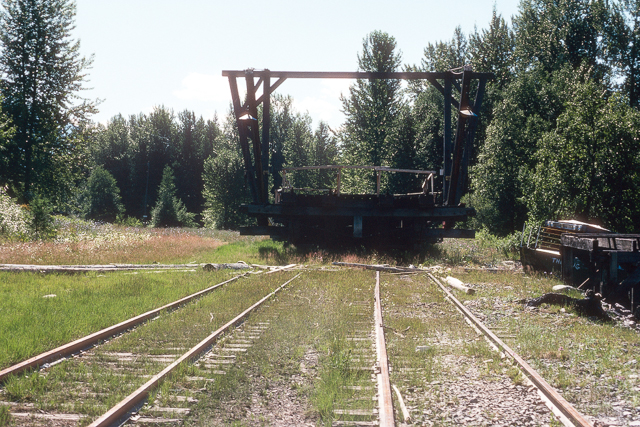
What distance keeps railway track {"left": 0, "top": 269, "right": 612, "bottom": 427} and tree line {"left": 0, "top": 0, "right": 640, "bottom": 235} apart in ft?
46.2

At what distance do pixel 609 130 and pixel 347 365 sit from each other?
56.5 ft

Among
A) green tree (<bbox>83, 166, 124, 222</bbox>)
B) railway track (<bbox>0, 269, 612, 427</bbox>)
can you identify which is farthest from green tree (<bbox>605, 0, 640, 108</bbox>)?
green tree (<bbox>83, 166, 124, 222</bbox>)

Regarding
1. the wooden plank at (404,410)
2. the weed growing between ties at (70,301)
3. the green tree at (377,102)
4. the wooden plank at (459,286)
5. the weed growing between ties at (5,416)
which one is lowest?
the weed growing between ties at (5,416)

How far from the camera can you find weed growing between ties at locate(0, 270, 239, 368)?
6.60 m

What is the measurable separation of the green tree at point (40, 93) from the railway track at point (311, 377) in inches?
1158

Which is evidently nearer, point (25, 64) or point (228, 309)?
point (228, 309)

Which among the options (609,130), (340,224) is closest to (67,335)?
(340,224)

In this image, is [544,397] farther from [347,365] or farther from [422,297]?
[422,297]

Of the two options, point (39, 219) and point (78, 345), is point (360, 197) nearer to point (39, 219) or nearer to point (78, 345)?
point (39, 219)

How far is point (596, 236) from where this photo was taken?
35.1 feet

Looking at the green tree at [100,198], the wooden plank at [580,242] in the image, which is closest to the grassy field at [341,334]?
the wooden plank at [580,242]

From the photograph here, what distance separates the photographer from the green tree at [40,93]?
104 feet

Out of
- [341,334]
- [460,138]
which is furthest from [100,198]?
[341,334]

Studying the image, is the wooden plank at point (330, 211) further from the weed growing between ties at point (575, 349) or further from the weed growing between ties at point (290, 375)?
the weed growing between ties at point (290, 375)
